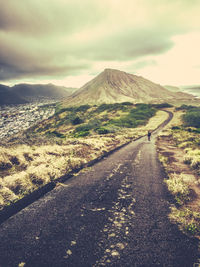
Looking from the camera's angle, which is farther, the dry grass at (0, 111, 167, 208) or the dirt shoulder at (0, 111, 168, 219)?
the dry grass at (0, 111, 167, 208)

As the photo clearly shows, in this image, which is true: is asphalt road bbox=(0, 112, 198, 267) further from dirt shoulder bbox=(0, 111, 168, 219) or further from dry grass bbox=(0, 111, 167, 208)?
dry grass bbox=(0, 111, 167, 208)

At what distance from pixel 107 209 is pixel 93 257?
8.07 ft

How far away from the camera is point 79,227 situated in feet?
18.0

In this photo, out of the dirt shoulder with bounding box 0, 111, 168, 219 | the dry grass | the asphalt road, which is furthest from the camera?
the dry grass

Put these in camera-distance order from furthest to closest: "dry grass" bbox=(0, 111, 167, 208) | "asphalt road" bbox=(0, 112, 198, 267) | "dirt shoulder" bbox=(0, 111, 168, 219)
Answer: "dry grass" bbox=(0, 111, 167, 208) < "dirt shoulder" bbox=(0, 111, 168, 219) < "asphalt road" bbox=(0, 112, 198, 267)

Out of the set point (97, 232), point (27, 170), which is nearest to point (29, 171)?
point (27, 170)

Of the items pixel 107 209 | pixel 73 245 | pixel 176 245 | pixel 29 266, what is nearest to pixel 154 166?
pixel 107 209

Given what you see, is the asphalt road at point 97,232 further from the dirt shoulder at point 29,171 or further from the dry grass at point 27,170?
the dry grass at point 27,170

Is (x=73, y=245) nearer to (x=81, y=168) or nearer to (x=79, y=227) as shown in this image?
(x=79, y=227)

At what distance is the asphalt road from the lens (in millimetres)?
4223

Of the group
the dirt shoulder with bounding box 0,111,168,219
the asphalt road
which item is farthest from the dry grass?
the asphalt road

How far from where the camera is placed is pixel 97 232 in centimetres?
521

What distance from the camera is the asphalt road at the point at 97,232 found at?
13.9 ft

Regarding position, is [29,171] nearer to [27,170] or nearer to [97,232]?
[27,170]
